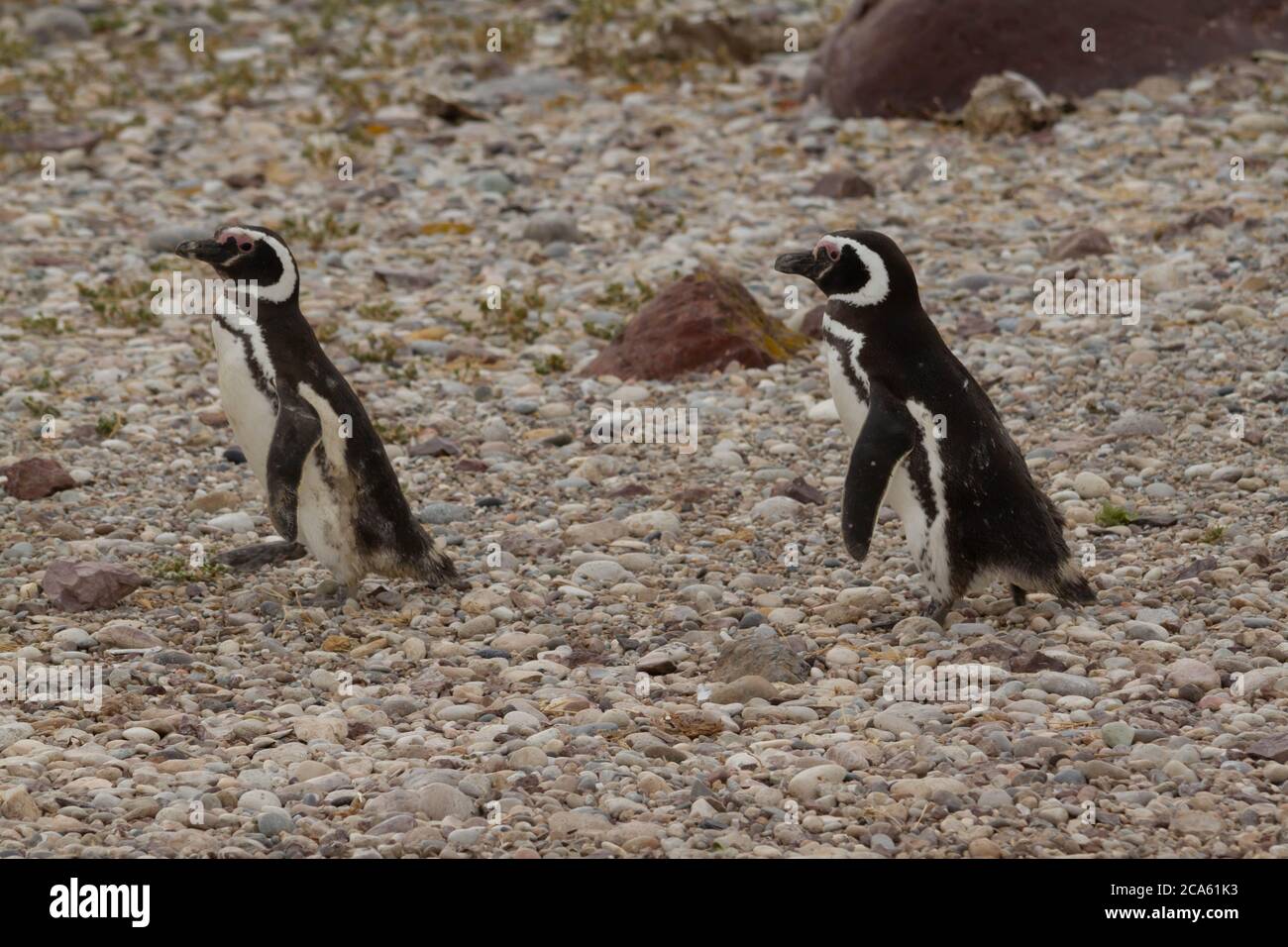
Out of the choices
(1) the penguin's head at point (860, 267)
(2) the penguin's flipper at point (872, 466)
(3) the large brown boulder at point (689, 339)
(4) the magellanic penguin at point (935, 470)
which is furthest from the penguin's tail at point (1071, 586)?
(3) the large brown boulder at point (689, 339)

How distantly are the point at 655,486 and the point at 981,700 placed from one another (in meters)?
2.59

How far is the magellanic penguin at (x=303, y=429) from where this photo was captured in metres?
6.77

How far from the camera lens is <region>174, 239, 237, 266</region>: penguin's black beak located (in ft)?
22.5

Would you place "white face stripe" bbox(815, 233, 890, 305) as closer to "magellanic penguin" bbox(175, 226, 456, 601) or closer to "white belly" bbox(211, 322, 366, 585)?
"magellanic penguin" bbox(175, 226, 456, 601)

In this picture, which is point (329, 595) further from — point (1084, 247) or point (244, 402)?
point (1084, 247)

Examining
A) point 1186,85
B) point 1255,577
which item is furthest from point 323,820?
point 1186,85

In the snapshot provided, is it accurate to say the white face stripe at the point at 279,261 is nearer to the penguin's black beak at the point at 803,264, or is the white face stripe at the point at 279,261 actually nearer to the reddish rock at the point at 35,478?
the reddish rock at the point at 35,478

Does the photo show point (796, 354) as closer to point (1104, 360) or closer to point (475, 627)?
point (1104, 360)

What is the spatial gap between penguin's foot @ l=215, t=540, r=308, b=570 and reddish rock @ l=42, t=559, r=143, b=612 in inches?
14.6

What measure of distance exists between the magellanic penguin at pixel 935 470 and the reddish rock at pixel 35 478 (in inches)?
132

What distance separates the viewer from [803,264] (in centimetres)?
686

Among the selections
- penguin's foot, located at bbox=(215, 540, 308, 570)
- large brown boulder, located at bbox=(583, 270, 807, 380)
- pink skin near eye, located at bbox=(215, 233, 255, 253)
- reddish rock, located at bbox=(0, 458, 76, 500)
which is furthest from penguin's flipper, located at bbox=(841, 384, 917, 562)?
reddish rock, located at bbox=(0, 458, 76, 500)

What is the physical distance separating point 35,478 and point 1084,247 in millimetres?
5737

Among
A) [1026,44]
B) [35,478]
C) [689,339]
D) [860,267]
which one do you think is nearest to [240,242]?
[35,478]
